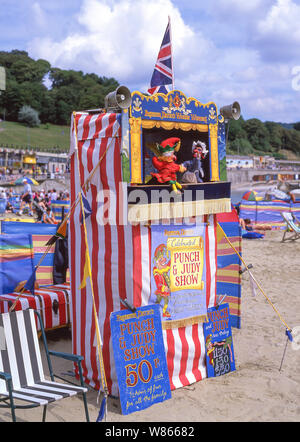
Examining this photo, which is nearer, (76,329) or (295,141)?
(76,329)

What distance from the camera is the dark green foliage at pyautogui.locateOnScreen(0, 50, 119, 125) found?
381 ft

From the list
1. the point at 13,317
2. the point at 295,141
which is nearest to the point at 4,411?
the point at 13,317

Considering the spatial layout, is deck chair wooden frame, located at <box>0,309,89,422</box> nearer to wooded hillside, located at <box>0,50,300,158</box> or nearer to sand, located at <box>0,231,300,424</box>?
sand, located at <box>0,231,300,424</box>

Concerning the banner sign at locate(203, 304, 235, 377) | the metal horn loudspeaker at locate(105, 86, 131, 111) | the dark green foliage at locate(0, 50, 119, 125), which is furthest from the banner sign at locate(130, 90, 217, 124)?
the dark green foliage at locate(0, 50, 119, 125)

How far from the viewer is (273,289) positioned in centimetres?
931

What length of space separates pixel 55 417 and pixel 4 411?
0.49 metres

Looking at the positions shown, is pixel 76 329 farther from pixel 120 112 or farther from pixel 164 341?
pixel 120 112

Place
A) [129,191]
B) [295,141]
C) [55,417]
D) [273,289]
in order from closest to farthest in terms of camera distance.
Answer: [55,417], [129,191], [273,289], [295,141]

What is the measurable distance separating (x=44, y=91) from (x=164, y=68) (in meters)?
127

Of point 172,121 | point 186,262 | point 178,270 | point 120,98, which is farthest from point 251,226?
point 120,98

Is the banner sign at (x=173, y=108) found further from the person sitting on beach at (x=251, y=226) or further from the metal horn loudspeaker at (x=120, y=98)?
the person sitting on beach at (x=251, y=226)

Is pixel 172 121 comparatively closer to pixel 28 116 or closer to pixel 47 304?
pixel 47 304

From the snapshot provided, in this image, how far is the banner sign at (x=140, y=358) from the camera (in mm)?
4453

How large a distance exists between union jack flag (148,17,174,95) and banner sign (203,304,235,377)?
104 inches
